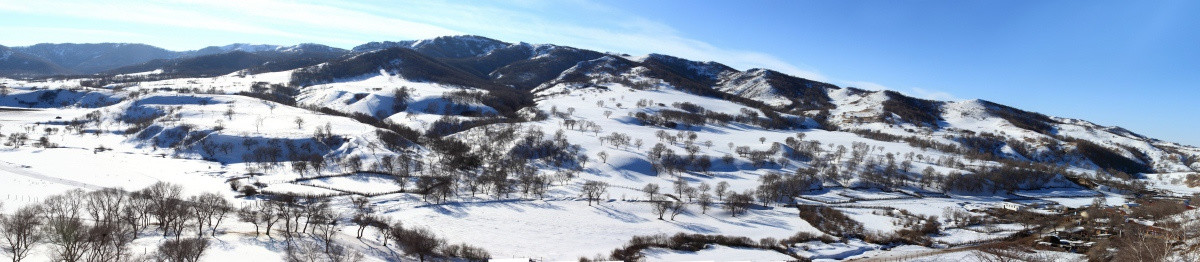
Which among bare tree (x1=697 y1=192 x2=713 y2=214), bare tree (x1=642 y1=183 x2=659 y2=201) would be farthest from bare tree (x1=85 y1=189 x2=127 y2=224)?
bare tree (x1=697 y1=192 x2=713 y2=214)

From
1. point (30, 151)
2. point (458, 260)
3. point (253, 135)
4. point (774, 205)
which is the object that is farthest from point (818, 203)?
point (30, 151)

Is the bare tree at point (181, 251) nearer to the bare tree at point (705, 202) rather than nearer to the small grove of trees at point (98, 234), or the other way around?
the small grove of trees at point (98, 234)

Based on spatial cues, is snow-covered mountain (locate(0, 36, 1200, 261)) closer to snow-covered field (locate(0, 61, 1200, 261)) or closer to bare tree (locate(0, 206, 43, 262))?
snow-covered field (locate(0, 61, 1200, 261))

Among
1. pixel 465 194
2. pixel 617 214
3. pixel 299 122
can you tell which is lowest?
pixel 465 194

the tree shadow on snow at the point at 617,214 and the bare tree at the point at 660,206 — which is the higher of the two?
the bare tree at the point at 660,206

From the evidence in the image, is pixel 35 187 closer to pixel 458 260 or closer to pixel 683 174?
pixel 458 260

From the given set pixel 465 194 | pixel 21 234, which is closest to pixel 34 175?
pixel 21 234

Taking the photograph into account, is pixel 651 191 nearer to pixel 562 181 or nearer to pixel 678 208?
pixel 678 208

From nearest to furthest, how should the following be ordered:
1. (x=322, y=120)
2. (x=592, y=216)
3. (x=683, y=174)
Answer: (x=592, y=216) → (x=683, y=174) → (x=322, y=120)

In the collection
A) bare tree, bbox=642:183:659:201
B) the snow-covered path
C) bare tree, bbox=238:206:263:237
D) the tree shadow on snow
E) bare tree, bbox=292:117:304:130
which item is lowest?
the snow-covered path

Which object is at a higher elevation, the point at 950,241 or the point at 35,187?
the point at 950,241

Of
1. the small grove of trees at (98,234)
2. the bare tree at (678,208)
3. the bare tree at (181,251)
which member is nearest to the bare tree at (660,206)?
the bare tree at (678,208)
